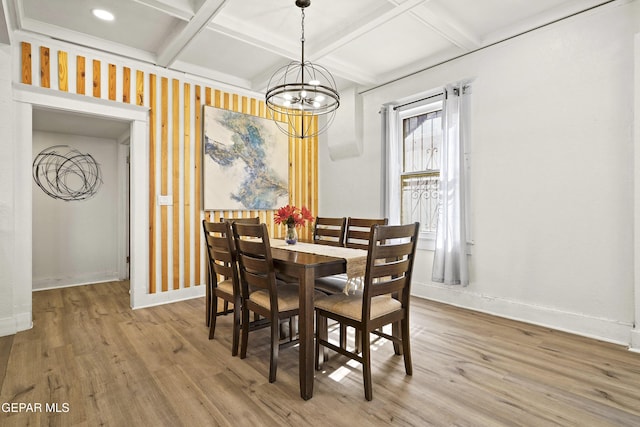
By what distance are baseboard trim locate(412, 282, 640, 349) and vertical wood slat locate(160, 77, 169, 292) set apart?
122 inches

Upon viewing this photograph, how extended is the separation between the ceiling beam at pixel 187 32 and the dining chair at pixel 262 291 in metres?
1.83

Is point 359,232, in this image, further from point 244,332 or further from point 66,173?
point 66,173

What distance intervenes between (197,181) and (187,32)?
1.72 metres

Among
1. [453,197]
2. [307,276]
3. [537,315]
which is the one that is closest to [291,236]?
[307,276]

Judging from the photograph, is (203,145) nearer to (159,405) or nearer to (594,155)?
(159,405)

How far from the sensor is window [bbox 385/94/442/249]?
3.93m

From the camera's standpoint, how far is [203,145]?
13.5 feet

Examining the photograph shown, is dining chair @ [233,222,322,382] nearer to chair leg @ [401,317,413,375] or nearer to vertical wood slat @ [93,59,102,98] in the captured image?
chair leg @ [401,317,413,375]

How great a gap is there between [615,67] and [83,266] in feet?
21.7

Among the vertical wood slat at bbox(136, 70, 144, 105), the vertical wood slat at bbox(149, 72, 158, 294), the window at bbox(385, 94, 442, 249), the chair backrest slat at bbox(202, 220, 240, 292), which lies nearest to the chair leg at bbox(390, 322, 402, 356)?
the chair backrest slat at bbox(202, 220, 240, 292)

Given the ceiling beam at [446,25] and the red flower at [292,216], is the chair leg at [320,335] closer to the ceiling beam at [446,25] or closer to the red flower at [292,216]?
the red flower at [292,216]

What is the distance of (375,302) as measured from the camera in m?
2.04

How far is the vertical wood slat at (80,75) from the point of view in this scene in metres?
3.24

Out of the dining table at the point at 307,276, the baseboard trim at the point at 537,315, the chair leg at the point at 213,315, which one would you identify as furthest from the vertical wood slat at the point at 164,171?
the baseboard trim at the point at 537,315
